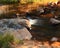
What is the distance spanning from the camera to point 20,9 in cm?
1551

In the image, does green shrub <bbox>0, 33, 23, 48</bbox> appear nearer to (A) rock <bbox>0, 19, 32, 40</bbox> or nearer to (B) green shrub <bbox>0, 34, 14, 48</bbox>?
(B) green shrub <bbox>0, 34, 14, 48</bbox>

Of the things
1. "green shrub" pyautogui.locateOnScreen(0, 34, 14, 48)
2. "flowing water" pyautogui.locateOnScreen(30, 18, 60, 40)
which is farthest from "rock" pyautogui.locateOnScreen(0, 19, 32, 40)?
"green shrub" pyautogui.locateOnScreen(0, 34, 14, 48)

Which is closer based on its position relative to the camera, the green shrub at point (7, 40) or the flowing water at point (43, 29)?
the green shrub at point (7, 40)

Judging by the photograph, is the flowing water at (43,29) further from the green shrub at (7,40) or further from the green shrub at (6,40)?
the green shrub at (6,40)

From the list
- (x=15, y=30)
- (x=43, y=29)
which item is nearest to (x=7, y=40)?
(x=15, y=30)

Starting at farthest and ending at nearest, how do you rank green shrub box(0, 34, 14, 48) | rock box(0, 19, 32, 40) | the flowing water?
the flowing water
rock box(0, 19, 32, 40)
green shrub box(0, 34, 14, 48)

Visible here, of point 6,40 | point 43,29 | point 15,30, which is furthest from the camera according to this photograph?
point 43,29

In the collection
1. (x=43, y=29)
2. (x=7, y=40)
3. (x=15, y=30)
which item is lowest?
(x=43, y=29)

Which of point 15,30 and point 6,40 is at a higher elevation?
point 6,40

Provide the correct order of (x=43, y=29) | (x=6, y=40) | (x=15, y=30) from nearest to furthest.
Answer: (x=6, y=40), (x=15, y=30), (x=43, y=29)

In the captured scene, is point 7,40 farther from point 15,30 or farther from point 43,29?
point 43,29

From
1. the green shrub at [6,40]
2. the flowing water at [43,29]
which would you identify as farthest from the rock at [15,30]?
the green shrub at [6,40]

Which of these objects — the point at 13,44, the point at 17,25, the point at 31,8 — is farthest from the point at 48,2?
the point at 13,44

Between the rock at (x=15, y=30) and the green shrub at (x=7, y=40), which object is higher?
the green shrub at (x=7, y=40)
